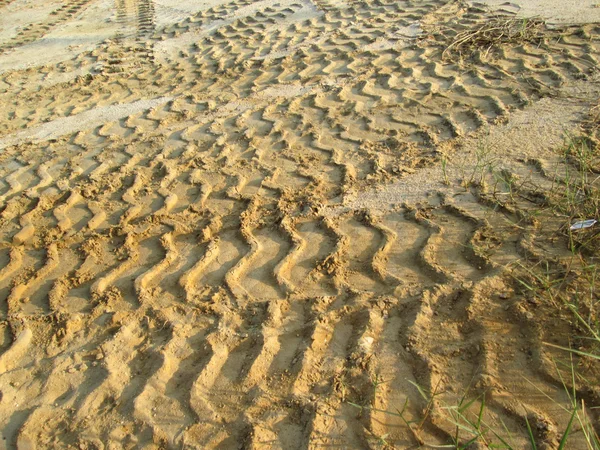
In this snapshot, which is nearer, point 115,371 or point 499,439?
point 499,439

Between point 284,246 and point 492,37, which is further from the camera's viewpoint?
point 492,37

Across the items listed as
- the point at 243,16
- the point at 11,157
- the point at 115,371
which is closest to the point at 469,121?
the point at 115,371

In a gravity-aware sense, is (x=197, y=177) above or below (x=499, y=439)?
below

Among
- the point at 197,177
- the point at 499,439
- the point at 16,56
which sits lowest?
the point at 16,56

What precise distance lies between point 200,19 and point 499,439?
326 inches

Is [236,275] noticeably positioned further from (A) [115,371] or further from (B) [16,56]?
(B) [16,56]

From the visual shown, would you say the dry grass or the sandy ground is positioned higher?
the dry grass

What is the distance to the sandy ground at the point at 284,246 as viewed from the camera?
216cm

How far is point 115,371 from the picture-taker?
95.3 inches

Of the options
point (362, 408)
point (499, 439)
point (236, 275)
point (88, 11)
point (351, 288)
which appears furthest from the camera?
point (88, 11)

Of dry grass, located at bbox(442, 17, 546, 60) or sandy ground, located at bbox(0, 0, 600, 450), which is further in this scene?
dry grass, located at bbox(442, 17, 546, 60)

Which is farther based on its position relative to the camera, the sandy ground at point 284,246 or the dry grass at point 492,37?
the dry grass at point 492,37

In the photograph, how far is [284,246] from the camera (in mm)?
3188

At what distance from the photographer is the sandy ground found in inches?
85.1
